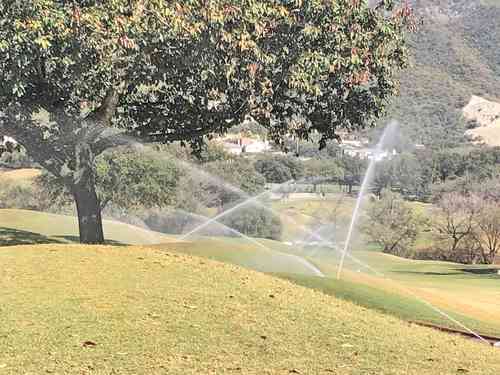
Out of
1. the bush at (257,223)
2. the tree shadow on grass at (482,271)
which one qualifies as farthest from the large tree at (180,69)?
the bush at (257,223)

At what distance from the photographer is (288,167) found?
92188 millimetres

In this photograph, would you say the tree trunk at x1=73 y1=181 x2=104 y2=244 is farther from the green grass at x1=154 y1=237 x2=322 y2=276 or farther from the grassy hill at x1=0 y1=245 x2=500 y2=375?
the grassy hill at x1=0 y1=245 x2=500 y2=375

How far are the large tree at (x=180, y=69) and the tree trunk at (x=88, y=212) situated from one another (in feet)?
0.08

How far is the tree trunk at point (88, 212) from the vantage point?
1638 centimetres

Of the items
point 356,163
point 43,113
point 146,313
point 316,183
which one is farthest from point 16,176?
point 146,313

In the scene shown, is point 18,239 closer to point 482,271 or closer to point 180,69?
point 180,69

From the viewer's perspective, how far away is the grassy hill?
757cm

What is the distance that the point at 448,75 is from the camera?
556ft

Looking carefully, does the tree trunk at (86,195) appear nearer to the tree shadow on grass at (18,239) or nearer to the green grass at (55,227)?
the tree shadow on grass at (18,239)

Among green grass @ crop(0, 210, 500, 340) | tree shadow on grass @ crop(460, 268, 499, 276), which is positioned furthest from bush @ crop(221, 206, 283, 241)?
green grass @ crop(0, 210, 500, 340)

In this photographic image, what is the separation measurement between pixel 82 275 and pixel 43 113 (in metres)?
8.75

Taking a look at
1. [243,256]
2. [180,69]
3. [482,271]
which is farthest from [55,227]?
[482,271]

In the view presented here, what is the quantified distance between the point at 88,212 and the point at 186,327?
27.6ft

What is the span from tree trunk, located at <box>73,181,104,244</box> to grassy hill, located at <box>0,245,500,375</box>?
162 inches
